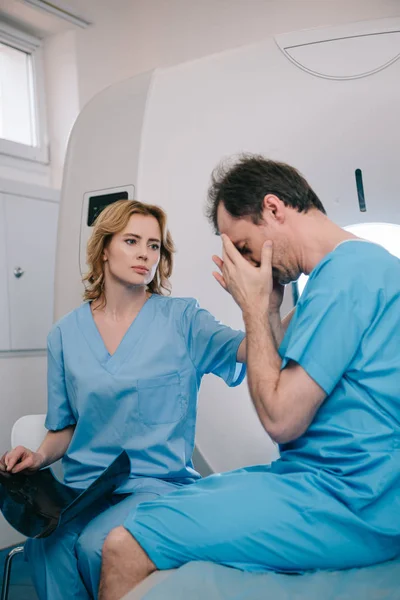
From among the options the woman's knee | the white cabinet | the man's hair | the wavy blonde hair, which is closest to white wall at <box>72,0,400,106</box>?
the white cabinet

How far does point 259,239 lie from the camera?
1.28m

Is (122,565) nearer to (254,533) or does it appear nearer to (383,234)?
(254,533)

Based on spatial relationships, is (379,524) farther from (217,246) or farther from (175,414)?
(217,246)

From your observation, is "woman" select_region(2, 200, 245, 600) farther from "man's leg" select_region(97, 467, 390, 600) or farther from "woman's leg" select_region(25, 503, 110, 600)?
"man's leg" select_region(97, 467, 390, 600)

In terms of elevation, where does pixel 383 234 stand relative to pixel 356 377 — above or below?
above

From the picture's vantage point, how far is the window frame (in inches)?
129

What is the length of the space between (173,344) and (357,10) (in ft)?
6.86

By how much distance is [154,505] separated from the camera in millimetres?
1126

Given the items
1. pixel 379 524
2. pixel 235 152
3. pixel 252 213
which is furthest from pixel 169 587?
pixel 235 152

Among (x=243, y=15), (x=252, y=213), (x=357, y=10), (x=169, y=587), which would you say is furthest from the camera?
(x=243, y=15)

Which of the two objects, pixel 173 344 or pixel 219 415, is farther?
pixel 219 415

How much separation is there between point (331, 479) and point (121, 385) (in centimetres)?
65

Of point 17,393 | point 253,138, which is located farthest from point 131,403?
point 17,393

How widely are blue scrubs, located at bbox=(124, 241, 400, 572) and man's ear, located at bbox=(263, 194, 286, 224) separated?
0.16 metres
